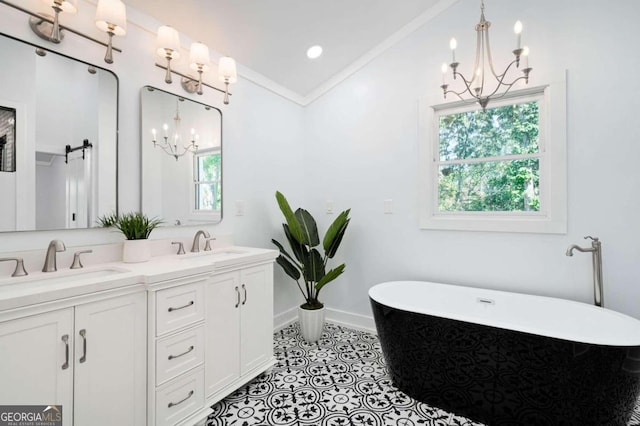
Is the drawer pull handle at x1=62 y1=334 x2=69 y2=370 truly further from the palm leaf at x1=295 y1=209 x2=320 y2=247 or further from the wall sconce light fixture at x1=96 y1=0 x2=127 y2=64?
the palm leaf at x1=295 y1=209 x2=320 y2=247

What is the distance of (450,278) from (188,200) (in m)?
2.28

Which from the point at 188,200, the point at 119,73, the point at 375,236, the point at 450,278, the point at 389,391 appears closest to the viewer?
the point at 119,73

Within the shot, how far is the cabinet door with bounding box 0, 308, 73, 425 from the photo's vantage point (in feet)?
3.38

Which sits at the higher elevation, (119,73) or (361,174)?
(119,73)

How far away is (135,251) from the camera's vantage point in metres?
1.69

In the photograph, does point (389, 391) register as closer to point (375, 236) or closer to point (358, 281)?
point (358, 281)

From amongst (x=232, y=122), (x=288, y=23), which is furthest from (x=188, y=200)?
(x=288, y=23)

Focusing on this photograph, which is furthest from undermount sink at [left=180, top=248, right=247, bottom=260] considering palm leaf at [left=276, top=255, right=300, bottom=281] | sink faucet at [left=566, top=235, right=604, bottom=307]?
→ sink faucet at [left=566, top=235, right=604, bottom=307]

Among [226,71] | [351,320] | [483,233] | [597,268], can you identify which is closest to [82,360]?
[226,71]

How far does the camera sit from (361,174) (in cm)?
301

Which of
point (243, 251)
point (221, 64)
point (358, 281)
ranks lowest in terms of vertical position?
point (358, 281)

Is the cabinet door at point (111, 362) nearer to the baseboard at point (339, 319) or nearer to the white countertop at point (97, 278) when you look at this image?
the white countertop at point (97, 278)

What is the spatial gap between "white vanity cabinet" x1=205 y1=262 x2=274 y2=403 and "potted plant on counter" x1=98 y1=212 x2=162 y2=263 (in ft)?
1.44

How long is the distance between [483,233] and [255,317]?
1.95m
